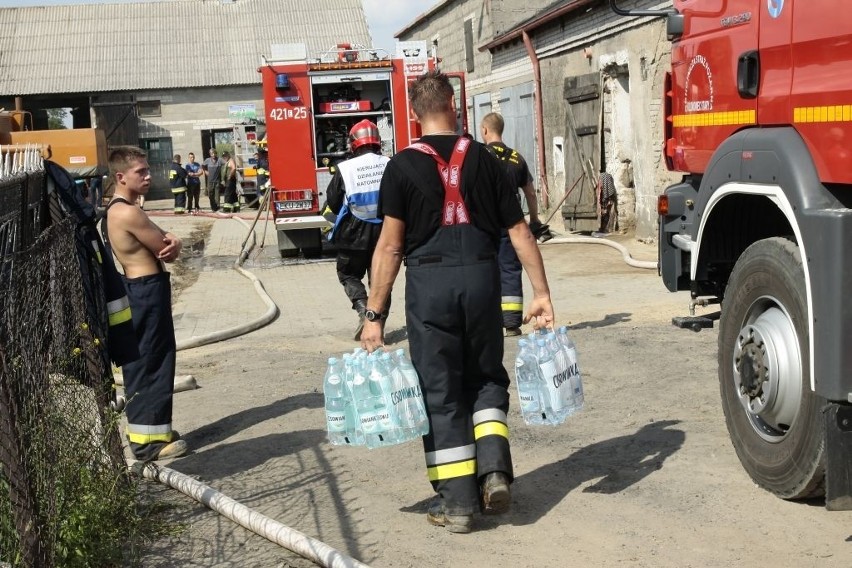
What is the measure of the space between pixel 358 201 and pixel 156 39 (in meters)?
41.4

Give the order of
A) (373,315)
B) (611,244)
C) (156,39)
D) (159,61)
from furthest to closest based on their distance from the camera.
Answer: (156,39) → (159,61) → (611,244) → (373,315)

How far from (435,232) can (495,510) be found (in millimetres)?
1288

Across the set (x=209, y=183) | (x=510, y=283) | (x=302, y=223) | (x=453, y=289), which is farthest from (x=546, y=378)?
(x=209, y=183)

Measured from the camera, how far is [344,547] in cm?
464

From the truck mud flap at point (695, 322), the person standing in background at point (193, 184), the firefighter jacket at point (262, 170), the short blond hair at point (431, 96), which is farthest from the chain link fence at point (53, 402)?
the person standing in background at point (193, 184)

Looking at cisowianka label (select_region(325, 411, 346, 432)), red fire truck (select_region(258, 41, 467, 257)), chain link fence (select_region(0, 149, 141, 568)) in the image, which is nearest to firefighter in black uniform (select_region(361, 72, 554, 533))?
cisowianka label (select_region(325, 411, 346, 432))

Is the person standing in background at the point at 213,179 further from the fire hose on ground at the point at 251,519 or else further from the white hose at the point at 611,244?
the fire hose on ground at the point at 251,519

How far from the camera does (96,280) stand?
222 inches

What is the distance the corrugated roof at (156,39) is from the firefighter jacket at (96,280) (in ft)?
130

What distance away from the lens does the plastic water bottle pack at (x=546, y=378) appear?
493 cm

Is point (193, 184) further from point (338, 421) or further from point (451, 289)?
point (451, 289)

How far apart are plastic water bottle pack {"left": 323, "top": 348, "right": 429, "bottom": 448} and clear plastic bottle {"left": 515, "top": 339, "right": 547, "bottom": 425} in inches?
21.8

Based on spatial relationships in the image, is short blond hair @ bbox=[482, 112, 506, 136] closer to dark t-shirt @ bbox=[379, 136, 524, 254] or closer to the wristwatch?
dark t-shirt @ bbox=[379, 136, 524, 254]

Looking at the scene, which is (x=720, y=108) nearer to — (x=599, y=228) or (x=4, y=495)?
(x=4, y=495)
